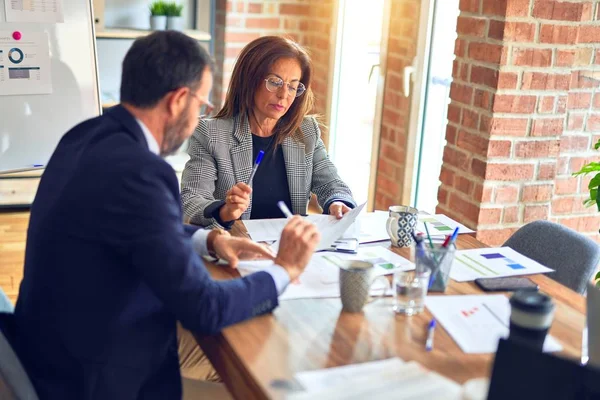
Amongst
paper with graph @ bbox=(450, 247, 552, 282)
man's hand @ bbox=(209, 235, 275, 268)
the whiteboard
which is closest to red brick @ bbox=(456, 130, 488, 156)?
paper with graph @ bbox=(450, 247, 552, 282)

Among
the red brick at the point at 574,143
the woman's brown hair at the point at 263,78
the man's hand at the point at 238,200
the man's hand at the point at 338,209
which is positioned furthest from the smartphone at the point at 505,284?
the red brick at the point at 574,143

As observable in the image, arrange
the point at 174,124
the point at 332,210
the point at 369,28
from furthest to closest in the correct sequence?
the point at 369,28
the point at 332,210
the point at 174,124

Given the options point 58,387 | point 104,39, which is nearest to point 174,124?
point 58,387

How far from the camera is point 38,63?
3.51 metres

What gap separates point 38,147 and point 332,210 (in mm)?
1961

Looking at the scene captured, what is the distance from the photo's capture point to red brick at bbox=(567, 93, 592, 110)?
2.86 metres

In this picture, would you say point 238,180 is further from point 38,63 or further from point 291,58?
point 38,63

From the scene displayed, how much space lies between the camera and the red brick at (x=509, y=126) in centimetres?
271

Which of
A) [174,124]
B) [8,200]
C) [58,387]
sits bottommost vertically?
[8,200]

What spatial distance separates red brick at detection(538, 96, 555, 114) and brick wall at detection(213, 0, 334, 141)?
5.65 feet

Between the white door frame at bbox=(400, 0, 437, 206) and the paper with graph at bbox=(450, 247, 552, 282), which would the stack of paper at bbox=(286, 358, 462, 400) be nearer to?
the paper with graph at bbox=(450, 247, 552, 282)

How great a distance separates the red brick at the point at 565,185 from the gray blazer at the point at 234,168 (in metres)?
0.97

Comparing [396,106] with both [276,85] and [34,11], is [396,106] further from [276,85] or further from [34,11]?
[34,11]

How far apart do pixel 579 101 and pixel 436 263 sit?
1500mm
